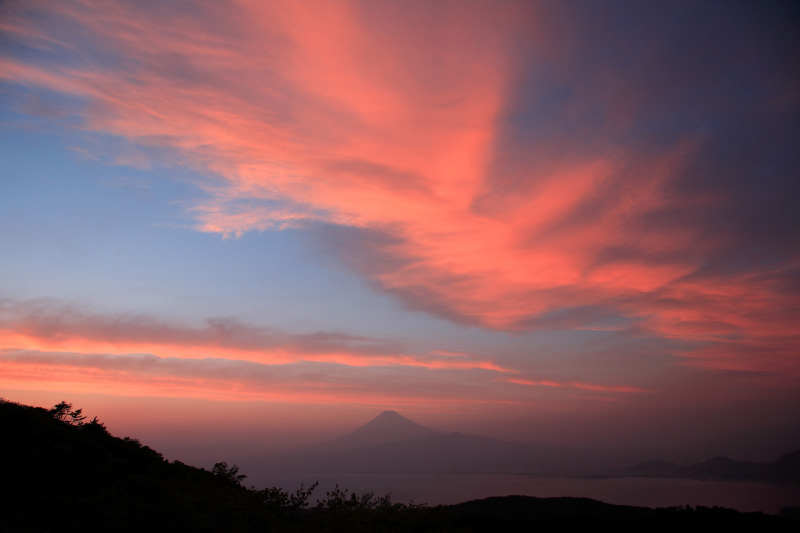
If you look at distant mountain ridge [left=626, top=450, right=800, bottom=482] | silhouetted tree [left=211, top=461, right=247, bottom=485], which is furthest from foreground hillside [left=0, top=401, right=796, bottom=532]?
distant mountain ridge [left=626, top=450, right=800, bottom=482]

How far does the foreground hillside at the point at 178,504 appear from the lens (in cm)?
984

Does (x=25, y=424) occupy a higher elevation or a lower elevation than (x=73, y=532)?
higher

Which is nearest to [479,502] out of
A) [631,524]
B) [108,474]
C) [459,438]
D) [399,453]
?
[631,524]

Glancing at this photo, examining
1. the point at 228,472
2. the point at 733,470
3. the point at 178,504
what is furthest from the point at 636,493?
the point at 178,504

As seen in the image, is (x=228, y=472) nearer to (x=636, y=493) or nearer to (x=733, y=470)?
(x=636, y=493)

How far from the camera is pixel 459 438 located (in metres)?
145

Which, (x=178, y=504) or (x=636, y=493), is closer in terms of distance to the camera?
(x=178, y=504)

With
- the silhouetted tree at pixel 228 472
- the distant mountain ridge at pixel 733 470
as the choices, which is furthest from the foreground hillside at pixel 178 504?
the distant mountain ridge at pixel 733 470

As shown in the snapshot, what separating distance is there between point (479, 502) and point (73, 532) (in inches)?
485

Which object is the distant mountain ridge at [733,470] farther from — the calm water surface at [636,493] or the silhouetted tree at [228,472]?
the silhouetted tree at [228,472]

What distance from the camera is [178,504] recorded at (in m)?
10.3

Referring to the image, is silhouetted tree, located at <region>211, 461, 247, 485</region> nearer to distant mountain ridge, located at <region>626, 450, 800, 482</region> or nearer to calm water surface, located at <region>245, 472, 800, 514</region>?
calm water surface, located at <region>245, 472, 800, 514</region>

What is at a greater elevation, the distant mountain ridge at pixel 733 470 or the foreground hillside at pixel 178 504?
the foreground hillside at pixel 178 504

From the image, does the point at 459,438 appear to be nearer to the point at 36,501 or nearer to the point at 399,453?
the point at 399,453
